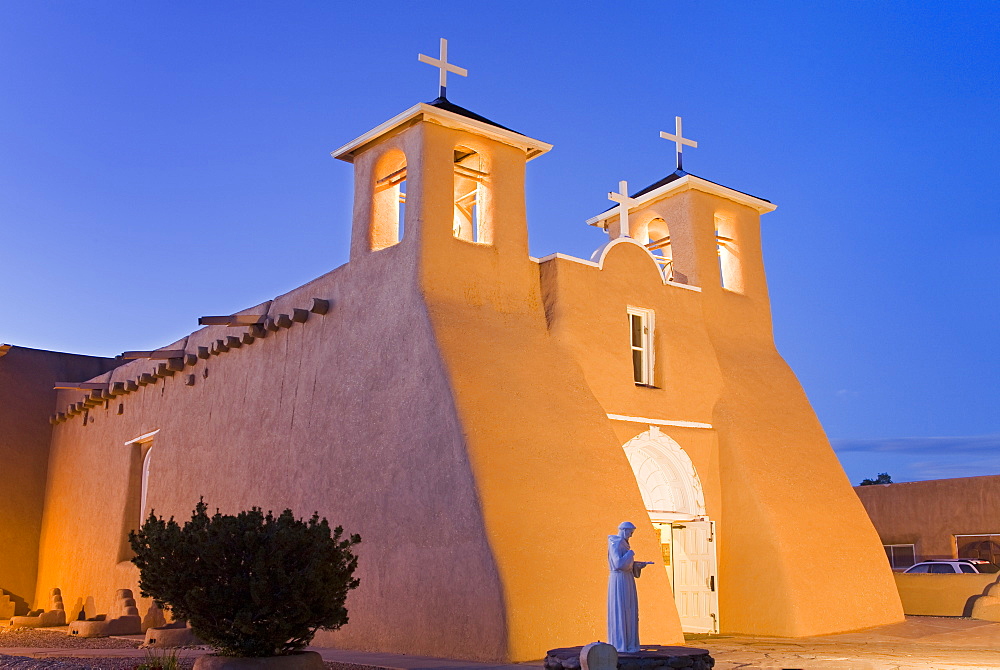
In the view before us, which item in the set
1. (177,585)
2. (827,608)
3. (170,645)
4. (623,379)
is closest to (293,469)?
(170,645)

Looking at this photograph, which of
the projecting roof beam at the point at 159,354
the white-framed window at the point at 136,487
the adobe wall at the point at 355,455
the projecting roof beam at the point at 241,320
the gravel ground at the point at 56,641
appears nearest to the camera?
the adobe wall at the point at 355,455

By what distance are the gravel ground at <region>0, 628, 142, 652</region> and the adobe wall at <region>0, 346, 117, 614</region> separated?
566 centimetres

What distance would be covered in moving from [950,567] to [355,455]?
43.6 ft

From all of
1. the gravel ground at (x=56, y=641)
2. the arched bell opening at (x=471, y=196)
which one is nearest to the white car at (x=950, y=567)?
the arched bell opening at (x=471, y=196)

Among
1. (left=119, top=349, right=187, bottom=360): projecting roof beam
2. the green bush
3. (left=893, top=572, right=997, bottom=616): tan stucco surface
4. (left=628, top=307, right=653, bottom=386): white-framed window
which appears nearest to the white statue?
the green bush

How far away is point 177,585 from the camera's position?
877 cm

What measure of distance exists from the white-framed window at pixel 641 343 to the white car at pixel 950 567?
8.20 meters

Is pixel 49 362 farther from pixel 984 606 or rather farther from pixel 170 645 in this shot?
pixel 984 606

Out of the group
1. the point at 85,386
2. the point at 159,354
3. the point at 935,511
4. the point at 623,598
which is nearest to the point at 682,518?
the point at 623,598

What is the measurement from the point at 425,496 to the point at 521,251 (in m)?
4.28

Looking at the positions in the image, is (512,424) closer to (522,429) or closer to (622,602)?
(522,429)

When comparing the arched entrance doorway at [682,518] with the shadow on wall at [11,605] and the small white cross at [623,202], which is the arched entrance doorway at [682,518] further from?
the shadow on wall at [11,605]

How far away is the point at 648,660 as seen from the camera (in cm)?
854

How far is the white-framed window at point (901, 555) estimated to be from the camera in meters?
24.4
